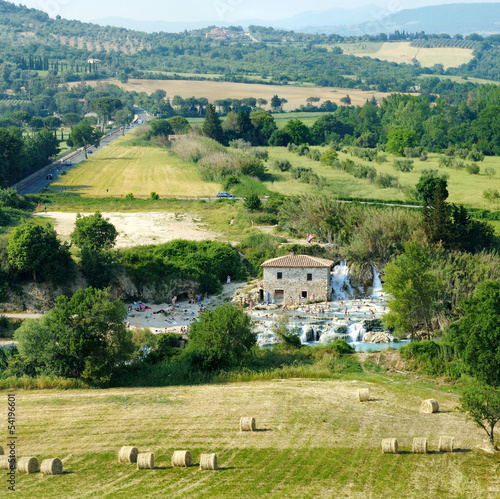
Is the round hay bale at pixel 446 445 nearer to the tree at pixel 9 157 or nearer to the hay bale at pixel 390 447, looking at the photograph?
the hay bale at pixel 390 447

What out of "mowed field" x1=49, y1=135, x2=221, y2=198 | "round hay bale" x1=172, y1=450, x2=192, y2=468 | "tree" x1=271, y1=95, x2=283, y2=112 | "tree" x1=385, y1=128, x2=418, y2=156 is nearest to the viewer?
"round hay bale" x1=172, y1=450, x2=192, y2=468

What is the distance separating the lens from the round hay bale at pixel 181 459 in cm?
3083

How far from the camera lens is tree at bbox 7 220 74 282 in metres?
55.7

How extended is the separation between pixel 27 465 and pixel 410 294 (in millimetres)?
27578

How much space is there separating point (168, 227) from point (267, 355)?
30.7 metres

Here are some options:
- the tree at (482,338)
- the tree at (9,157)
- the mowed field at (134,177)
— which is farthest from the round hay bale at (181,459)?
the tree at (9,157)

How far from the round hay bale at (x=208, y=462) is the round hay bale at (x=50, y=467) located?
18.0ft

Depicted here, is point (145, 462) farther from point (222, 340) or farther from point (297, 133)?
point (297, 133)

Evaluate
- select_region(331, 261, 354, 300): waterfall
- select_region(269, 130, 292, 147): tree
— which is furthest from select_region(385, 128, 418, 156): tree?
select_region(331, 261, 354, 300): waterfall

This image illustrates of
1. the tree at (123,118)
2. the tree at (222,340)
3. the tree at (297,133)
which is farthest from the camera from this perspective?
the tree at (123,118)

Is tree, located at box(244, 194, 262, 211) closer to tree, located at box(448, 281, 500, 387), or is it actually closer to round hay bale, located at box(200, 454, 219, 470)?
tree, located at box(448, 281, 500, 387)

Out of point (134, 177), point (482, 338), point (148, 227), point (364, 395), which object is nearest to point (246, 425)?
point (364, 395)

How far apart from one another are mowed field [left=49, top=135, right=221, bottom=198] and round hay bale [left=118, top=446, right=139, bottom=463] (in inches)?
2404

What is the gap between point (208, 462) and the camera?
3058 centimetres
